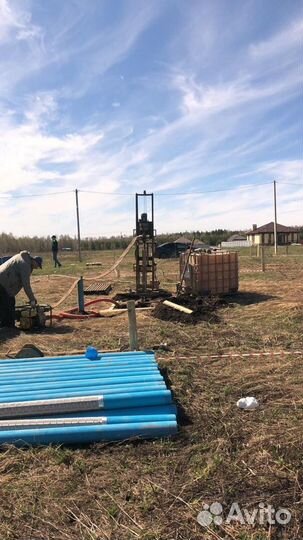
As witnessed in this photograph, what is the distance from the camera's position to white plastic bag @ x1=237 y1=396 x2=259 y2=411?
15.0 feet

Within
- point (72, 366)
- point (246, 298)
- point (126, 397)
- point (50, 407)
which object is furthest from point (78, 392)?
point (246, 298)

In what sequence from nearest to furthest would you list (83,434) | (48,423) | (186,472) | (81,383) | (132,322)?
(186,472) < (83,434) < (48,423) < (81,383) < (132,322)

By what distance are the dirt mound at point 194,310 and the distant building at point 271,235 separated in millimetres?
57230

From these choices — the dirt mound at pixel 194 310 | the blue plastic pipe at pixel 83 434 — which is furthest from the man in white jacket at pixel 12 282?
the blue plastic pipe at pixel 83 434

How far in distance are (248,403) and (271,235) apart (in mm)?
68632

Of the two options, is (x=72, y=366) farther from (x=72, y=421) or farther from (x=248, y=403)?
(x=248, y=403)

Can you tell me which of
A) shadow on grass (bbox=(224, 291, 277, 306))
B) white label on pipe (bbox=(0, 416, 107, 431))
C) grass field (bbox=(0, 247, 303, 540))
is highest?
white label on pipe (bbox=(0, 416, 107, 431))

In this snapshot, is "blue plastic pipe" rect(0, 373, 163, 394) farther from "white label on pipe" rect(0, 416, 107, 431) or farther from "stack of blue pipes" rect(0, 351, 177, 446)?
"white label on pipe" rect(0, 416, 107, 431)

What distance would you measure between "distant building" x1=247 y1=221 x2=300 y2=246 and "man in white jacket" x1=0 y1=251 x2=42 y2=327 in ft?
199

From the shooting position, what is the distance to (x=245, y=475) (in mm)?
3328

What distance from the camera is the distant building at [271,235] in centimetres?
6919

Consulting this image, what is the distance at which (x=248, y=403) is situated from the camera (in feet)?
15.0

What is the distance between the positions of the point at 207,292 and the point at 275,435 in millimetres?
8723

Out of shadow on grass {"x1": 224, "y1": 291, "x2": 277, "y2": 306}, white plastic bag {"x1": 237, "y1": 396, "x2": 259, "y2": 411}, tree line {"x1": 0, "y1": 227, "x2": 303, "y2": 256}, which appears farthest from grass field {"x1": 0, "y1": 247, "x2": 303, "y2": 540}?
tree line {"x1": 0, "y1": 227, "x2": 303, "y2": 256}
